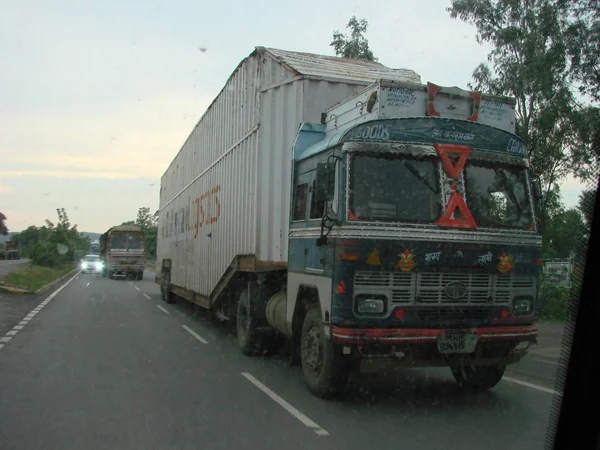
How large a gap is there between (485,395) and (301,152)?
3.77 metres

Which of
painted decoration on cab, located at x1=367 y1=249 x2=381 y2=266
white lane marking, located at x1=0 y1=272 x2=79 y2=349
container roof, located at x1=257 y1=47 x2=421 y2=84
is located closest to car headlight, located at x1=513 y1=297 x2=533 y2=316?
painted decoration on cab, located at x1=367 y1=249 x2=381 y2=266

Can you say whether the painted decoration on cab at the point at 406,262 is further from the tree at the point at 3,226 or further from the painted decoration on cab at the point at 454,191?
the tree at the point at 3,226

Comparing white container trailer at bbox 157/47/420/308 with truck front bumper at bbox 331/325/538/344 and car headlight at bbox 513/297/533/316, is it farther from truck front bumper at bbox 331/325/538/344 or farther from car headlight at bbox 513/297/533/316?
car headlight at bbox 513/297/533/316

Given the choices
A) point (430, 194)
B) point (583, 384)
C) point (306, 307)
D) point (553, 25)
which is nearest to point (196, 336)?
point (306, 307)

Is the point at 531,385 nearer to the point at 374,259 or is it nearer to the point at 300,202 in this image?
the point at 374,259

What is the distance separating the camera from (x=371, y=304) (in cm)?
633

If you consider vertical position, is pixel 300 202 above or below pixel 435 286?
above

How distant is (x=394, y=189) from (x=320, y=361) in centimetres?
205

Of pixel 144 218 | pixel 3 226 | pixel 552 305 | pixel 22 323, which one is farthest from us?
pixel 3 226

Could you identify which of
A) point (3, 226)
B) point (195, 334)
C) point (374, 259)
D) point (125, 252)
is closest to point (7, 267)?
point (125, 252)

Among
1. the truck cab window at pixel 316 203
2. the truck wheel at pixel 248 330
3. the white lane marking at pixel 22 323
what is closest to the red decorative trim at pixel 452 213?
the truck cab window at pixel 316 203

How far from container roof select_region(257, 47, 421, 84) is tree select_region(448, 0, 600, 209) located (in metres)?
5.47

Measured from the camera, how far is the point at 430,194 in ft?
22.1

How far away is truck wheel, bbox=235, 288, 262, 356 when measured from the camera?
9.91m
